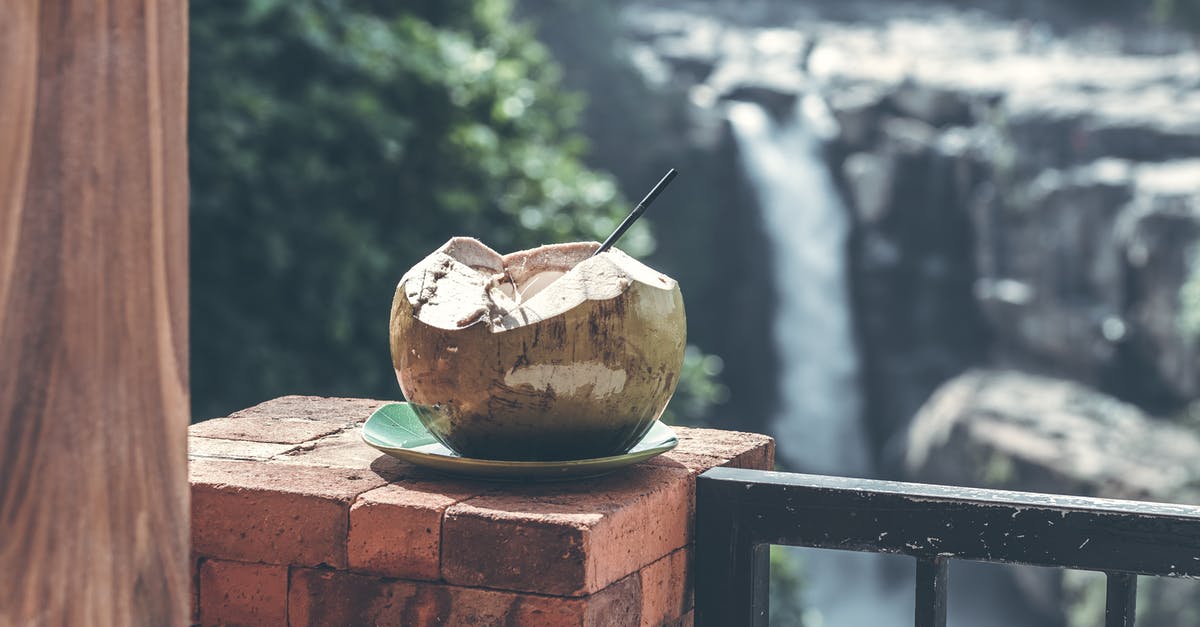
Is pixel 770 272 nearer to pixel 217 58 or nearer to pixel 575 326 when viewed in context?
pixel 217 58

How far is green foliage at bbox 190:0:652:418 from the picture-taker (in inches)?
175

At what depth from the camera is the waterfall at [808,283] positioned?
15.1 metres

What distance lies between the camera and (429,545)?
124 cm


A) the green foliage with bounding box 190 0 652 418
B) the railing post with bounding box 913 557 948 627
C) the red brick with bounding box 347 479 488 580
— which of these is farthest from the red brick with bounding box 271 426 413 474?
the green foliage with bounding box 190 0 652 418

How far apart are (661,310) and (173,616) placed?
628mm

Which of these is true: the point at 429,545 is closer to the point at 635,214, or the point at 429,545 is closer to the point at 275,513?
the point at 275,513

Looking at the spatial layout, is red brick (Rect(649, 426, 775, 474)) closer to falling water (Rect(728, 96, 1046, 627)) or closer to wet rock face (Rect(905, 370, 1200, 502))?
wet rock face (Rect(905, 370, 1200, 502))

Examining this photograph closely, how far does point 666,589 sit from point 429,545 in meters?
0.28

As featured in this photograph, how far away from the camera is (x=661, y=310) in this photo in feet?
4.32

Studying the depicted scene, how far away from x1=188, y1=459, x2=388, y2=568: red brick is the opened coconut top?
0.66 feet

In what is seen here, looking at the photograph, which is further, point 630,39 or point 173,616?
point 630,39

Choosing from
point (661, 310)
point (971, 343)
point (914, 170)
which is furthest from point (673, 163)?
point (661, 310)

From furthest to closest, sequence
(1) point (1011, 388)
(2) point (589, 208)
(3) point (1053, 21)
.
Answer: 1. (3) point (1053, 21)
2. (1) point (1011, 388)
3. (2) point (589, 208)

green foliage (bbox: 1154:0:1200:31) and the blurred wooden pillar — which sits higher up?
green foliage (bbox: 1154:0:1200:31)
